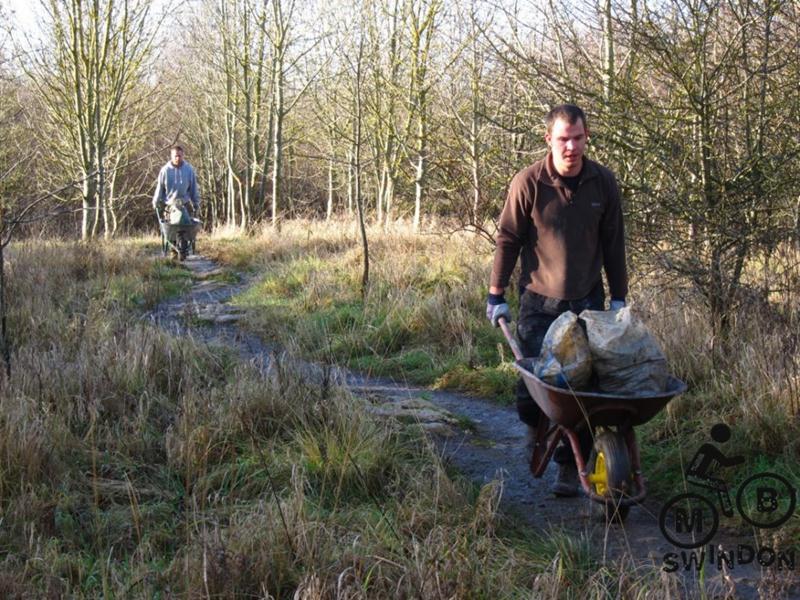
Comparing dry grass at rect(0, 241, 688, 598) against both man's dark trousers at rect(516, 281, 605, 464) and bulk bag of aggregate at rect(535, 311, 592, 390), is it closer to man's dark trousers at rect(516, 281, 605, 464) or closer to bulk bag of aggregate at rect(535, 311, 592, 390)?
man's dark trousers at rect(516, 281, 605, 464)

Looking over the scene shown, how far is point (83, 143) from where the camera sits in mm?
15094

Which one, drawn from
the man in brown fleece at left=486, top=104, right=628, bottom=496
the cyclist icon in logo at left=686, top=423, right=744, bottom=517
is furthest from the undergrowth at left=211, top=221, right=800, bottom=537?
the man in brown fleece at left=486, top=104, right=628, bottom=496

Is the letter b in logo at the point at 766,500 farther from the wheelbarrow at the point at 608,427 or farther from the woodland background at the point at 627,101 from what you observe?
the woodland background at the point at 627,101

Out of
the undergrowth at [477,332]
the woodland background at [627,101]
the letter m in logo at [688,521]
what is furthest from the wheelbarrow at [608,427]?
the woodland background at [627,101]

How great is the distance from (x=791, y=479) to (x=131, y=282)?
837cm

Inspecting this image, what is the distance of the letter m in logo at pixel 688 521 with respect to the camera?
11.9 feet

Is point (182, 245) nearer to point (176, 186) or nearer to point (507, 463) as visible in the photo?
point (176, 186)

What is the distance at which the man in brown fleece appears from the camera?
4043mm

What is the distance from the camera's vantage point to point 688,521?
370cm

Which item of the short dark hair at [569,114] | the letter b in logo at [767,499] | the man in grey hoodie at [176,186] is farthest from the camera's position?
the man in grey hoodie at [176,186]


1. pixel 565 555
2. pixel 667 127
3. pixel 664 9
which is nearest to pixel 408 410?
pixel 565 555

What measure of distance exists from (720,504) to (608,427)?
0.74 m

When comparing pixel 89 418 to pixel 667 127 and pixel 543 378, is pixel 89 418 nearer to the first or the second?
pixel 543 378

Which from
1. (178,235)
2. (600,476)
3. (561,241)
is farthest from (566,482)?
(178,235)
